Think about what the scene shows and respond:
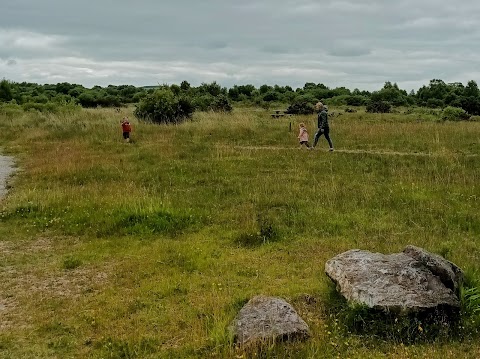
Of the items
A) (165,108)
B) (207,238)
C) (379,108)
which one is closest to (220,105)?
(165,108)

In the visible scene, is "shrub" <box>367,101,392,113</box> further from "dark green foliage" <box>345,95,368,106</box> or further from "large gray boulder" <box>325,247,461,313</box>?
"large gray boulder" <box>325,247,461,313</box>

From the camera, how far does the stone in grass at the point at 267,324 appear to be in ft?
16.7

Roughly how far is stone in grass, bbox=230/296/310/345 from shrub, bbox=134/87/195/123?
25101mm

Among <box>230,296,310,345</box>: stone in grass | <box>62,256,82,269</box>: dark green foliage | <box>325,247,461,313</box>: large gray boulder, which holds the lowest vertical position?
<box>62,256,82,269</box>: dark green foliage

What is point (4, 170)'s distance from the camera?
17.1 meters

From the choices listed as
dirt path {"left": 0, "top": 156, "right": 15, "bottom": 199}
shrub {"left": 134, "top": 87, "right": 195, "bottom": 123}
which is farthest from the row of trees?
dirt path {"left": 0, "top": 156, "right": 15, "bottom": 199}

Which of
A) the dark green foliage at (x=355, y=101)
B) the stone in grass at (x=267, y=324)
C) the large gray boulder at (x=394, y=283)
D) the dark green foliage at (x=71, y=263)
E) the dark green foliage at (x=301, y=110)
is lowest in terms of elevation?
the dark green foliage at (x=71, y=263)

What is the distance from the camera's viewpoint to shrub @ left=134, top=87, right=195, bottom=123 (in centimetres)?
3033

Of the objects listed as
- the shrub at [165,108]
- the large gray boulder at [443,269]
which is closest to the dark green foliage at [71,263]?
the large gray boulder at [443,269]

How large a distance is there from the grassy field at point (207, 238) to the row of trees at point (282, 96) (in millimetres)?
22818

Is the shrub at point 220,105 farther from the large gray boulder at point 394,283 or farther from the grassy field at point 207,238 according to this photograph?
the large gray boulder at point 394,283

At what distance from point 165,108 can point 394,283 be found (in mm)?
26003

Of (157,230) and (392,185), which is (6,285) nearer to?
(157,230)

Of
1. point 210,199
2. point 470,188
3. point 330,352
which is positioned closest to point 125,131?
point 210,199
